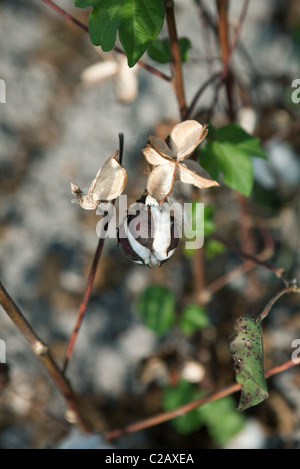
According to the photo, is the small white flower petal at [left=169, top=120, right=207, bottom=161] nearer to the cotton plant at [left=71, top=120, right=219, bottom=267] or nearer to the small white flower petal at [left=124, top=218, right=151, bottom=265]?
the cotton plant at [left=71, top=120, right=219, bottom=267]

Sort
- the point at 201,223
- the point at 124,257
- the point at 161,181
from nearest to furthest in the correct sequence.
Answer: the point at 161,181 < the point at 201,223 < the point at 124,257

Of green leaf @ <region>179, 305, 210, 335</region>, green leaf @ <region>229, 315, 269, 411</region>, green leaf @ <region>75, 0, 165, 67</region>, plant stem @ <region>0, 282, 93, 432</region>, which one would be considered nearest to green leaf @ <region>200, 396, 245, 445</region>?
green leaf @ <region>179, 305, 210, 335</region>

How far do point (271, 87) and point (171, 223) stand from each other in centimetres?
120

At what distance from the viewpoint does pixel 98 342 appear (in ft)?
4.17

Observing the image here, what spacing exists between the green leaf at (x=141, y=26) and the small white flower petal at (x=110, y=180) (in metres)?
0.14

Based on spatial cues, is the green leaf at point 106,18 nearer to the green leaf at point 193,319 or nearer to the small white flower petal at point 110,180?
the small white flower petal at point 110,180

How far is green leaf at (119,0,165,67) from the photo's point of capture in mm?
543

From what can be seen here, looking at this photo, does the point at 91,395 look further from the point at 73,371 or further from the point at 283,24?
the point at 283,24

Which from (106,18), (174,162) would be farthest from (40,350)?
(106,18)

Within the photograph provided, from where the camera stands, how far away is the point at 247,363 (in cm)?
54

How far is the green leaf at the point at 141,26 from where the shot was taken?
0.54 meters

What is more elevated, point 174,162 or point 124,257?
point 124,257

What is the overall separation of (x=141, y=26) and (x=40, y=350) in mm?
478

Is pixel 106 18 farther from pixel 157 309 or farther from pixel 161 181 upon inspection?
pixel 157 309
